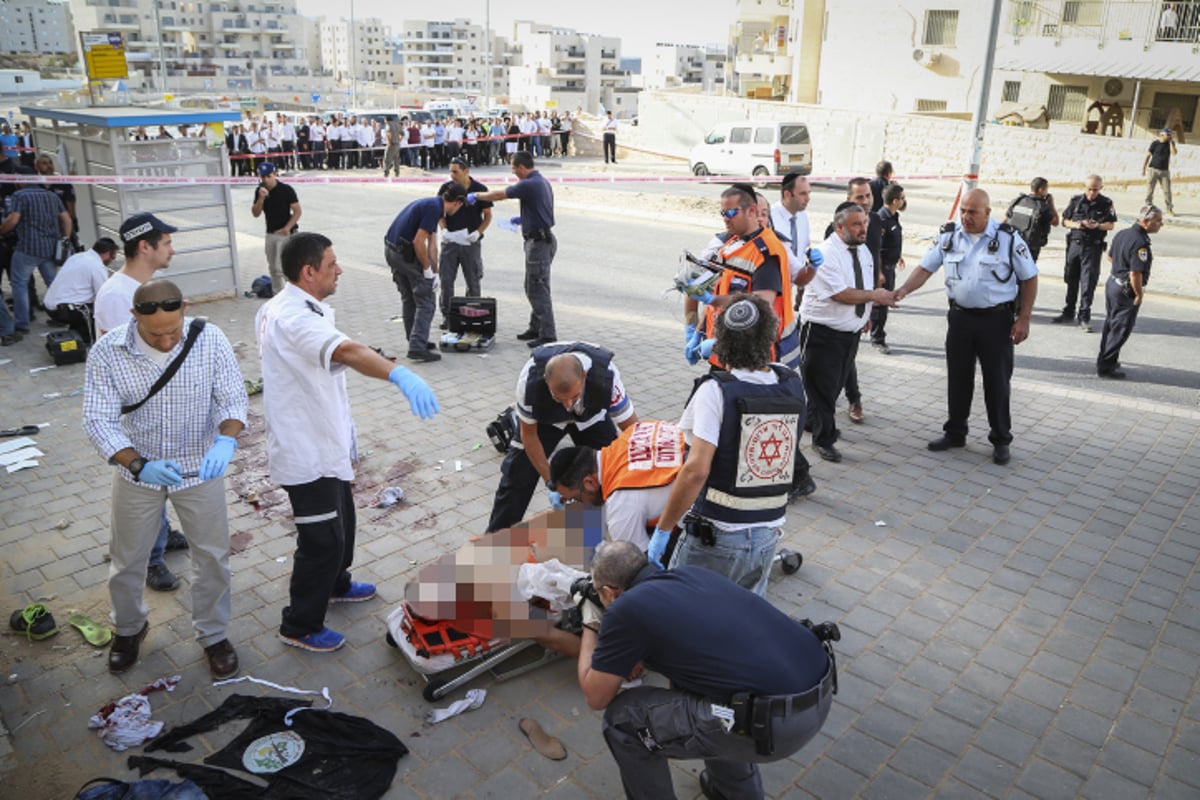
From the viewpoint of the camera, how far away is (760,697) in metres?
3.04

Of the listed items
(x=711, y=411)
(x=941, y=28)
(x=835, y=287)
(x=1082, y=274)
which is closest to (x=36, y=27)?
(x=941, y=28)

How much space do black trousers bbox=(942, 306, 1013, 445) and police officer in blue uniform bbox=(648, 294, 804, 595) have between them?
395 cm

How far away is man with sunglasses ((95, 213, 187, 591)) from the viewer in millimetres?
5476

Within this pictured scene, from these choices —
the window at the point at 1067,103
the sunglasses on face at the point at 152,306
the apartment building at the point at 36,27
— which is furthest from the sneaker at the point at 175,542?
the apartment building at the point at 36,27

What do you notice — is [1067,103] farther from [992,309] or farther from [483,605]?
[483,605]

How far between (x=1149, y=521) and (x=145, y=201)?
11639 millimetres

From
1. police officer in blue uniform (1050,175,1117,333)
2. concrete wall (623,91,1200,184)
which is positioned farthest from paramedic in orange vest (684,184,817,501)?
concrete wall (623,91,1200,184)

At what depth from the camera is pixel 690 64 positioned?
7436 inches

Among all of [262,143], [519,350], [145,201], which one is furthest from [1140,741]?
[262,143]

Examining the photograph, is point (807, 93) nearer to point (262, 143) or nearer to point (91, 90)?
point (262, 143)

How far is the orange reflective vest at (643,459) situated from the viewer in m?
4.20

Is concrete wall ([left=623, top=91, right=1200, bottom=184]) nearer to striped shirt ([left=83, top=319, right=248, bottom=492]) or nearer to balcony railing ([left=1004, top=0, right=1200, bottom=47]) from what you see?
balcony railing ([left=1004, top=0, right=1200, bottom=47])

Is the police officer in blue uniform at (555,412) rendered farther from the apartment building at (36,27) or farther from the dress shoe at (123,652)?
the apartment building at (36,27)

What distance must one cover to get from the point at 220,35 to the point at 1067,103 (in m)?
180
